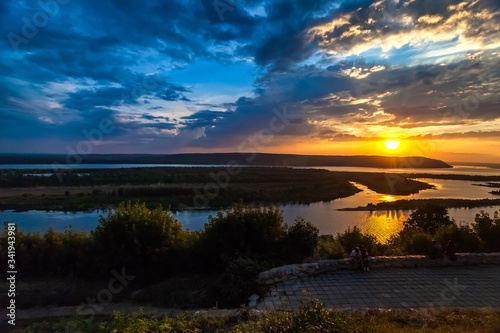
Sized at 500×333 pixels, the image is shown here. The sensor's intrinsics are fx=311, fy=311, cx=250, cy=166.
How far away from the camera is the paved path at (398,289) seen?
7.26m

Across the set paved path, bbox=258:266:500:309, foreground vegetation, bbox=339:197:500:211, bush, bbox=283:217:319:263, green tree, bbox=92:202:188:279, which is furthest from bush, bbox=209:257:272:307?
foreground vegetation, bbox=339:197:500:211

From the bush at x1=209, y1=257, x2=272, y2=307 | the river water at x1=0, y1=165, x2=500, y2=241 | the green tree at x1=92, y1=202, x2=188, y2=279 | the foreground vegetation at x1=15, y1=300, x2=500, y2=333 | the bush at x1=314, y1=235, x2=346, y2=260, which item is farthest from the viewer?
the river water at x1=0, y1=165, x2=500, y2=241

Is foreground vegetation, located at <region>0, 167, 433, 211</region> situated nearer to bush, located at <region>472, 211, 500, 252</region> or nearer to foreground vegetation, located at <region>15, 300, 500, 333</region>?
bush, located at <region>472, 211, 500, 252</region>

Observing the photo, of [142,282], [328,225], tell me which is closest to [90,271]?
[142,282]

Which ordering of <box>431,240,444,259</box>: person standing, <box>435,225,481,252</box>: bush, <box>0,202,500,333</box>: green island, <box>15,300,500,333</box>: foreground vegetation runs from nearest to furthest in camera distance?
<box>15,300,500,333</box>: foreground vegetation < <box>0,202,500,333</box>: green island < <box>431,240,444,259</box>: person standing < <box>435,225,481,252</box>: bush

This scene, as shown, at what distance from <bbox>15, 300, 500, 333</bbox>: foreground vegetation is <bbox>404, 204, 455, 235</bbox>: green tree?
12.8 meters

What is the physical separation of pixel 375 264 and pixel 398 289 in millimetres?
1701

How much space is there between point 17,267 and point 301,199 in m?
36.9

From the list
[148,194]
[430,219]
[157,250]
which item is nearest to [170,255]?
[157,250]

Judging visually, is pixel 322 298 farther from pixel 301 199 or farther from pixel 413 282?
pixel 301 199

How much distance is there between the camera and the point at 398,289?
26.4 feet

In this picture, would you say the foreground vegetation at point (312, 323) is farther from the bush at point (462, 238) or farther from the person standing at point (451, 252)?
the bush at point (462, 238)

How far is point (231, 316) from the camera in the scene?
6117mm

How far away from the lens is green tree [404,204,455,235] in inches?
697
